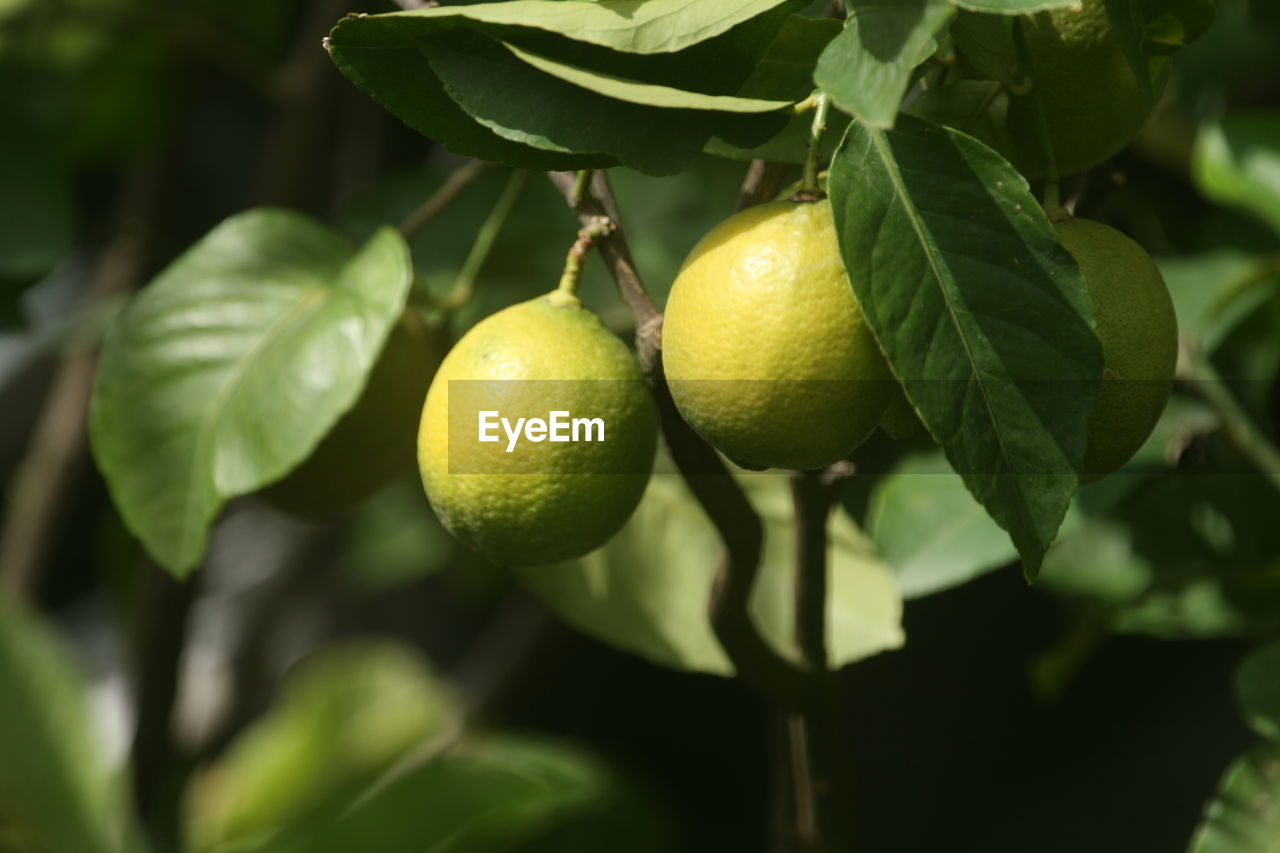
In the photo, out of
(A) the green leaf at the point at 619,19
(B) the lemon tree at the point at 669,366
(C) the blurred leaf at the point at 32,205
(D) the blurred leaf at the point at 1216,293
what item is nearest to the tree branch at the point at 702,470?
(B) the lemon tree at the point at 669,366

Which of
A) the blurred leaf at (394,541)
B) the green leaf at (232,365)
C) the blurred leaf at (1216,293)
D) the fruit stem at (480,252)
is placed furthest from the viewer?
the blurred leaf at (394,541)

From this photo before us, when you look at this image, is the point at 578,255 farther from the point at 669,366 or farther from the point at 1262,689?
the point at 1262,689

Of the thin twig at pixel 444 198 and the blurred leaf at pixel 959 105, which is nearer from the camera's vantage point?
the blurred leaf at pixel 959 105

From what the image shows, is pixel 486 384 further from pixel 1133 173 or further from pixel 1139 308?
pixel 1133 173

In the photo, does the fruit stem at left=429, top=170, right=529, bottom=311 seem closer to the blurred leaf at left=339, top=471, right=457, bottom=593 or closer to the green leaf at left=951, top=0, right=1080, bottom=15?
the green leaf at left=951, top=0, right=1080, bottom=15

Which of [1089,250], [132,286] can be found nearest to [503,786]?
[1089,250]

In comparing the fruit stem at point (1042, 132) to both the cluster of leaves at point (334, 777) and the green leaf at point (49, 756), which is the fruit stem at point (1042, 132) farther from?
the green leaf at point (49, 756)
